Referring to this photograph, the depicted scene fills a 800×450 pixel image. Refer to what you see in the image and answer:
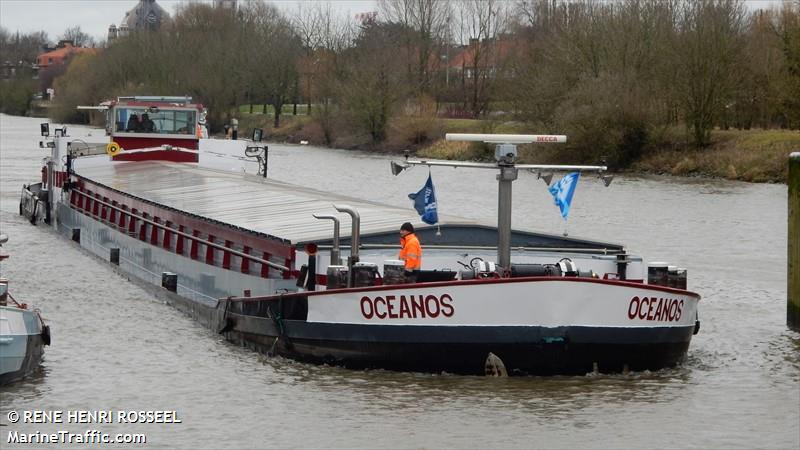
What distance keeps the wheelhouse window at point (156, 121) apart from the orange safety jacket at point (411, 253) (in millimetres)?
18463

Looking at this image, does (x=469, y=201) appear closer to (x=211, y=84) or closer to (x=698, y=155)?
(x=698, y=155)

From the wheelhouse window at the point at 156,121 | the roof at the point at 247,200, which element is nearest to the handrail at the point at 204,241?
the roof at the point at 247,200

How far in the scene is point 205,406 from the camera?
1464cm

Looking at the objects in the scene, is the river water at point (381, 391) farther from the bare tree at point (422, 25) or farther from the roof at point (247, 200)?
the bare tree at point (422, 25)

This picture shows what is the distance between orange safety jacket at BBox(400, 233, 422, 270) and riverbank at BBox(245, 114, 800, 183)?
3404 centimetres

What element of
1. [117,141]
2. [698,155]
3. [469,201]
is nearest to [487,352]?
[117,141]

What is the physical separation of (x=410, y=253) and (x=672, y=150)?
135 feet

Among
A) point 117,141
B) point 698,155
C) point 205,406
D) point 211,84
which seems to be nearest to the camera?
point 205,406

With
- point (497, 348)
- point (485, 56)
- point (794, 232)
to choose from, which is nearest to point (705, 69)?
point (485, 56)

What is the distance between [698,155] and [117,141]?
88.7ft

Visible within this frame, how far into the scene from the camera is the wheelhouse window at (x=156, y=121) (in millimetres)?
32969

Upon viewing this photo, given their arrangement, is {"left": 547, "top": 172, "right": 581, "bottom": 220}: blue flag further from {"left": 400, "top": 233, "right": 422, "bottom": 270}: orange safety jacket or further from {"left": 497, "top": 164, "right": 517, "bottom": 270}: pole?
{"left": 400, "top": 233, "right": 422, "bottom": 270}: orange safety jacket

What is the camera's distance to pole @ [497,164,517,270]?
15.0 meters

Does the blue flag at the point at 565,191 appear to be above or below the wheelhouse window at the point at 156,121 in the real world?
below
